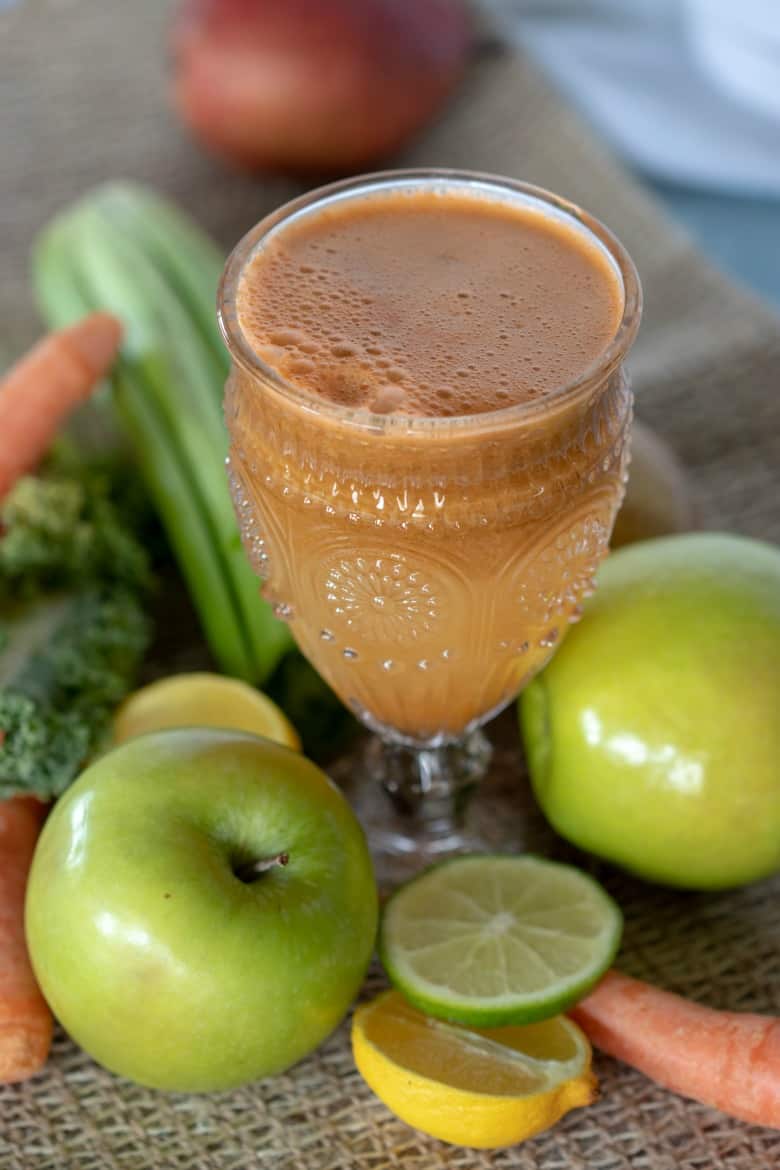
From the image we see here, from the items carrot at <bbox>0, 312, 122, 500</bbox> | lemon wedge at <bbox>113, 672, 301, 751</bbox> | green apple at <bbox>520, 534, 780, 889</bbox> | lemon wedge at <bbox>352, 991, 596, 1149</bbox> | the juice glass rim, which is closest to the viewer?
the juice glass rim

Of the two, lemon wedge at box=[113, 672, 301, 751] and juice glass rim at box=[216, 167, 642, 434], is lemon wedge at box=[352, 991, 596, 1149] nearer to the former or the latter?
lemon wedge at box=[113, 672, 301, 751]

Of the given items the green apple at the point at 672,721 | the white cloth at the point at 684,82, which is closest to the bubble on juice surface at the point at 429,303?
the green apple at the point at 672,721

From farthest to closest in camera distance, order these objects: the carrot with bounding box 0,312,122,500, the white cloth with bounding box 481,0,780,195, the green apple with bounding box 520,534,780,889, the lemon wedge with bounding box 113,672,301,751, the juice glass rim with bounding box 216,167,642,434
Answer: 1. the white cloth with bounding box 481,0,780,195
2. the carrot with bounding box 0,312,122,500
3. the lemon wedge with bounding box 113,672,301,751
4. the green apple with bounding box 520,534,780,889
5. the juice glass rim with bounding box 216,167,642,434

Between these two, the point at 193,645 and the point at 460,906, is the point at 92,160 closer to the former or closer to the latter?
the point at 193,645

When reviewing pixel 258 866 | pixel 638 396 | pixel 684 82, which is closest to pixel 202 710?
pixel 258 866

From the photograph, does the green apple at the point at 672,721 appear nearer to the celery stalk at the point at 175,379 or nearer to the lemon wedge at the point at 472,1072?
the lemon wedge at the point at 472,1072

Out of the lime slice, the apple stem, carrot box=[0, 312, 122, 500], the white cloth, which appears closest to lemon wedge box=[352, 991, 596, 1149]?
the lime slice
